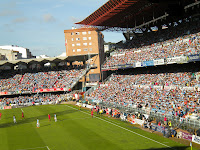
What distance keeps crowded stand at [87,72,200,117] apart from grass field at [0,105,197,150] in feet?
18.0

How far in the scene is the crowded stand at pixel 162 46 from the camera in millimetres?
35031

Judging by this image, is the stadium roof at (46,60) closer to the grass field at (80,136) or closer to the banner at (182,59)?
the grass field at (80,136)

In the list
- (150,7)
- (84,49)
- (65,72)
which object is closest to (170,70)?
(150,7)

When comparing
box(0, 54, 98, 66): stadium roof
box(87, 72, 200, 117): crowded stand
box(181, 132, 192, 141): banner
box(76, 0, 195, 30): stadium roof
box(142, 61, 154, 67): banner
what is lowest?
box(181, 132, 192, 141): banner

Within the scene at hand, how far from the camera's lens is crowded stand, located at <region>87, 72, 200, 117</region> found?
2742cm

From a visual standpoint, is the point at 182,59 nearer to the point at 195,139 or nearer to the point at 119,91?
the point at 119,91

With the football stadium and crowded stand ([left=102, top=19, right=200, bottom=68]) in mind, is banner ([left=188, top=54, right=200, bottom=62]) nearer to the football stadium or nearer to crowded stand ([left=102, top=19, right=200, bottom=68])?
the football stadium

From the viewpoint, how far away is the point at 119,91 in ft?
137

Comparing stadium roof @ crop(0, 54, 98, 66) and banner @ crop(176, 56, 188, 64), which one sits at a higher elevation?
stadium roof @ crop(0, 54, 98, 66)

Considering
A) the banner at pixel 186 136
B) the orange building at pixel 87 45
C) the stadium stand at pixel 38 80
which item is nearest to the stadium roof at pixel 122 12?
the orange building at pixel 87 45

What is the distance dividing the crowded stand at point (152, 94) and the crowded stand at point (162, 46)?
355 cm

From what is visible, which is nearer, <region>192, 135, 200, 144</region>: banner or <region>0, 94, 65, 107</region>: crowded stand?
<region>192, 135, 200, 144</region>: banner

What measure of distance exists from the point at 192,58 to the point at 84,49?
114ft

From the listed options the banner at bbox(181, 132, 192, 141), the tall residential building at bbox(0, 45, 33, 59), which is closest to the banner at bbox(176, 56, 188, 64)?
the banner at bbox(181, 132, 192, 141)
